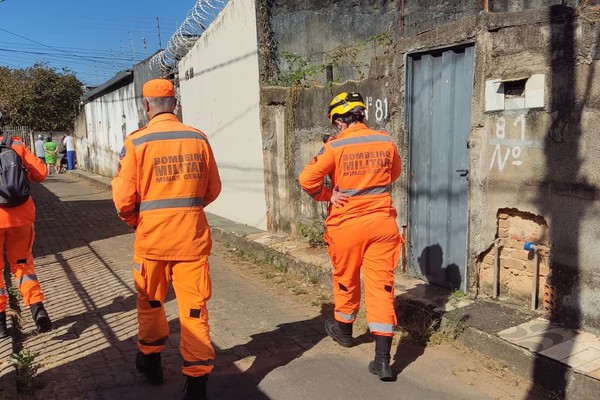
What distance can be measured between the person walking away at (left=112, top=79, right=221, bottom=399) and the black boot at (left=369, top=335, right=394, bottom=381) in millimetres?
1147

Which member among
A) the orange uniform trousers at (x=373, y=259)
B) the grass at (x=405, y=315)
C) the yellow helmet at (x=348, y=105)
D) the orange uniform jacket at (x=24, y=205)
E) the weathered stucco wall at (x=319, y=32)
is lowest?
the grass at (x=405, y=315)

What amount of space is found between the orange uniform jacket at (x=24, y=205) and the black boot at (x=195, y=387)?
7.28 feet

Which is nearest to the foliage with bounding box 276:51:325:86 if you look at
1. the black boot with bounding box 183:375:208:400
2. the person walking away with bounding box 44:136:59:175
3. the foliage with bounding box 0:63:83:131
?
the black boot with bounding box 183:375:208:400

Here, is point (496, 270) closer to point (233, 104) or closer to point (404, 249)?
point (404, 249)

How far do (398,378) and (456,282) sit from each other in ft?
4.85

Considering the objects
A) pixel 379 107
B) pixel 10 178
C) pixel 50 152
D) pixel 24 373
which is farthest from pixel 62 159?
pixel 24 373

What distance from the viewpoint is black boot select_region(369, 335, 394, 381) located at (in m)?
3.56

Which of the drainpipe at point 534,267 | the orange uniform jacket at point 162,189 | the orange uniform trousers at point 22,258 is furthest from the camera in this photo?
the orange uniform trousers at point 22,258

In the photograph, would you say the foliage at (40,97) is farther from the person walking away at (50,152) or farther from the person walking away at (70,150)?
the person walking away at (50,152)

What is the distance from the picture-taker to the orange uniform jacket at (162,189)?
3.17 meters

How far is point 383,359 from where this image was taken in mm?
3590

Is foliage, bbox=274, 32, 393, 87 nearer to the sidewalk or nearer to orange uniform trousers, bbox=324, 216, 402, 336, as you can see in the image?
the sidewalk

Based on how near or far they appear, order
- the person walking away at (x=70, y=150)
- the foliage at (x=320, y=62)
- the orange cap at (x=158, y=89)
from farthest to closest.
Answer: the person walking away at (x=70, y=150) → the foliage at (x=320, y=62) → the orange cap at (x=158, y=89)

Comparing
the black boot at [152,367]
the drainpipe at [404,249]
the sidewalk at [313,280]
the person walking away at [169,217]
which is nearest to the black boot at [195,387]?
the person walking away at [169,217]
